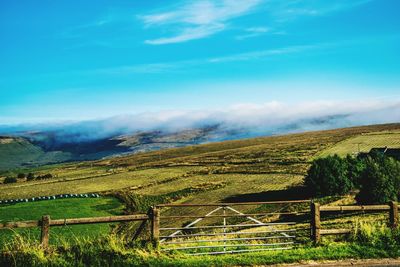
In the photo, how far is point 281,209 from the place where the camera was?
4319cm

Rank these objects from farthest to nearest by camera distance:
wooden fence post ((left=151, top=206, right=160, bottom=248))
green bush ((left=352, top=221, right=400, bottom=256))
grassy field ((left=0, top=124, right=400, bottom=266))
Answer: green bush ((left=352, top=221, right=400, bottom=256)) < wooden fence post ((left=151, top=206, right=160, bottom=248)) < grassy field ((left=0, top=124, right=400, bottom=266))

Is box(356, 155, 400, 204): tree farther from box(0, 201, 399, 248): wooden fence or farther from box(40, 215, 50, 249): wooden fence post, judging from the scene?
box(40, 215, 50, 249): wooden fence post

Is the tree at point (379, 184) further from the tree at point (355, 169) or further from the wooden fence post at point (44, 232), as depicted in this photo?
the wooden fence post at point (44, 232)

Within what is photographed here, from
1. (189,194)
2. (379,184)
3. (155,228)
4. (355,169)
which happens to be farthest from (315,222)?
(189,194)

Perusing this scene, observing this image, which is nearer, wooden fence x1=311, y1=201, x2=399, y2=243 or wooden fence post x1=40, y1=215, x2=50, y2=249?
wooden fence post x1=40, y1=215, x2=50, y2=249

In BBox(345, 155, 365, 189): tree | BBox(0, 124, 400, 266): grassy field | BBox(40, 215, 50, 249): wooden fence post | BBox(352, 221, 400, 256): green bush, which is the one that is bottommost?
BBox(0, 124, 400, 266): grassy field

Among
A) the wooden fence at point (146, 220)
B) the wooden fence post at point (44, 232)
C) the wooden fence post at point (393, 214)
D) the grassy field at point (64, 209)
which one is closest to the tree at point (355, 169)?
the grassy field at point (64, 209)

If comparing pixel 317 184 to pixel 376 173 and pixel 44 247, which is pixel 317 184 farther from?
pixel 44 247

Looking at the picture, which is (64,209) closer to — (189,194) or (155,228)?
(189,194)

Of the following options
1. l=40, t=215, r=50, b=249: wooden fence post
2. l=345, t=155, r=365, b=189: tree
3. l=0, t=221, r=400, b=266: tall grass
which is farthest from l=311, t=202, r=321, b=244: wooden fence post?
l=345, t=155, r=365, b=189: tree

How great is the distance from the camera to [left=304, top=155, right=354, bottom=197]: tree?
171 feet

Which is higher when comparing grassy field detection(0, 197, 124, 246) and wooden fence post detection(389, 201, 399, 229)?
wooden fence post detection(389, 201, 399, 229)

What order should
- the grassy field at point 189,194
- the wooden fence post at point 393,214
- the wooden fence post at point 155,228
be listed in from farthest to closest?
1. the wooden fence post at point 393,214
2. the wooden fence post at point 155,228
3. the grassy field at point 189,194

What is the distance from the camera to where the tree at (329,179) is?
171 feet
